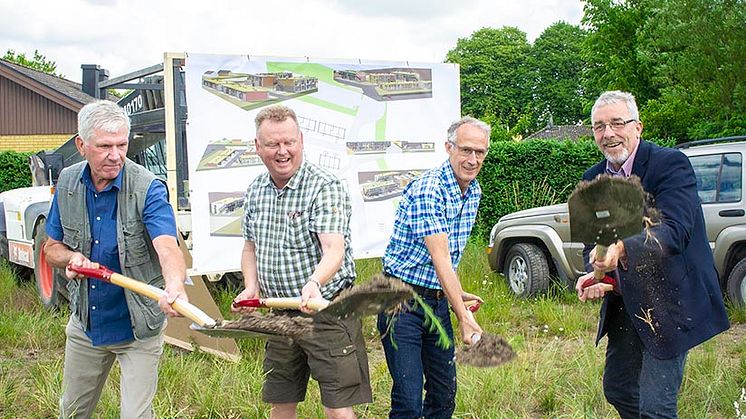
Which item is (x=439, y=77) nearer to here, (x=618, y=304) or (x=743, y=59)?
(x=618, y=304)

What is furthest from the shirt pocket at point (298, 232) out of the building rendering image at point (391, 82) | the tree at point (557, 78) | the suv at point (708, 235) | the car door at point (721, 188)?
the tree at point (557, 78)

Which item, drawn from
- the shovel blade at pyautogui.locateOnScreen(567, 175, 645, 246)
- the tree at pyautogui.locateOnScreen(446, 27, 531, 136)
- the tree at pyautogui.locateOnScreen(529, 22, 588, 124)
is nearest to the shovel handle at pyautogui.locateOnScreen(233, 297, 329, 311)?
the shovel blade at pyautogui.locateOnScreen(567, 175, 645, 246)

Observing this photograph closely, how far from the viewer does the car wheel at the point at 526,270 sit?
356 inches

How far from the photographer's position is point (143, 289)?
3.47 m

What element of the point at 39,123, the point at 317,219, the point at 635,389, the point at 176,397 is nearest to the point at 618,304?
the point at 635,389

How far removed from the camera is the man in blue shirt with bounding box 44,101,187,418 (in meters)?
3.61

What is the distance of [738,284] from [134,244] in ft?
20.4

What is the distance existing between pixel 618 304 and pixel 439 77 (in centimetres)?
400

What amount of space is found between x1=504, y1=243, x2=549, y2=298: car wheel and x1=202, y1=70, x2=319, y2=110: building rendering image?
358 cm

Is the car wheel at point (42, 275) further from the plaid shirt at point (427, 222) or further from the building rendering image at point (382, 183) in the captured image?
the plaid shirt at point (427, 222)

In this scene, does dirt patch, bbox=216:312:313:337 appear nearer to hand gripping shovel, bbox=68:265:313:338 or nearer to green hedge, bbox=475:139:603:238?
hand gripping shovel, bbox=68:265:313:338

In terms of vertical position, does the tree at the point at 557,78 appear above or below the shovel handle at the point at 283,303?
above

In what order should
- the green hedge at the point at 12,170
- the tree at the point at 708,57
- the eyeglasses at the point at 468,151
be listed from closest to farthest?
the eyeglasses at the point at 468,151, the tree at the point at 708,57, the green hedge at the point at 12,170

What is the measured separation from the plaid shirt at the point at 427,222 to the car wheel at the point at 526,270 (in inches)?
197
